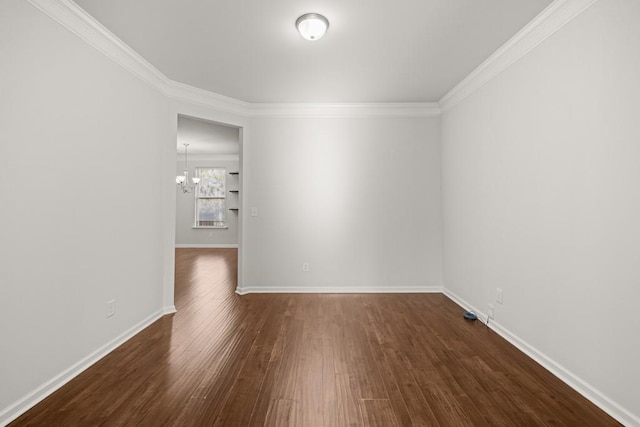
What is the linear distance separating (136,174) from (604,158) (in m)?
3.77

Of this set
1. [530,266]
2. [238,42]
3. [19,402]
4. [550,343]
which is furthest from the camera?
[238,42]

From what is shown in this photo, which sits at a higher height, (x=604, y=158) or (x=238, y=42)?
(x=238, y=42)

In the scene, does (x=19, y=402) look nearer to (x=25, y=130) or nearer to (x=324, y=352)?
(x=25, y=130)

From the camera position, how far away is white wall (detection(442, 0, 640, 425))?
173 centimetres

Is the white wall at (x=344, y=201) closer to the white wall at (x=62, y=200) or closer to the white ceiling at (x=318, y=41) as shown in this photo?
the white ceiling at (x=318, y=41)

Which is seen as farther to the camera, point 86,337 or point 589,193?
point 86,337

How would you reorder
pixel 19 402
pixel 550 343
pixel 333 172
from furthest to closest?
pixel 333 172 < pixel 550 343 < pixel 19 402

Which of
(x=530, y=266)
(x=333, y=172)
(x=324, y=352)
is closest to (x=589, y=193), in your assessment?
(x=530, y=266)

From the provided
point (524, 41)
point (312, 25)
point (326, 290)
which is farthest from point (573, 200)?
point (326, 290)

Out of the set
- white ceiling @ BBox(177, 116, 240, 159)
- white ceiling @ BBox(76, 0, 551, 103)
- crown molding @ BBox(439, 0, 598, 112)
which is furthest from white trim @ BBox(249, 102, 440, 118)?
white ceiling @ BBox(177, 116, 240, 159)

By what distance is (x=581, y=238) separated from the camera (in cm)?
204

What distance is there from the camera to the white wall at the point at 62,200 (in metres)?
1.79

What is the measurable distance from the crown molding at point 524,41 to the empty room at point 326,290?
0.02 metres

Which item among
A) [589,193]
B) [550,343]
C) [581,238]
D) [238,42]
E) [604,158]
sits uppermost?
[238,42]
